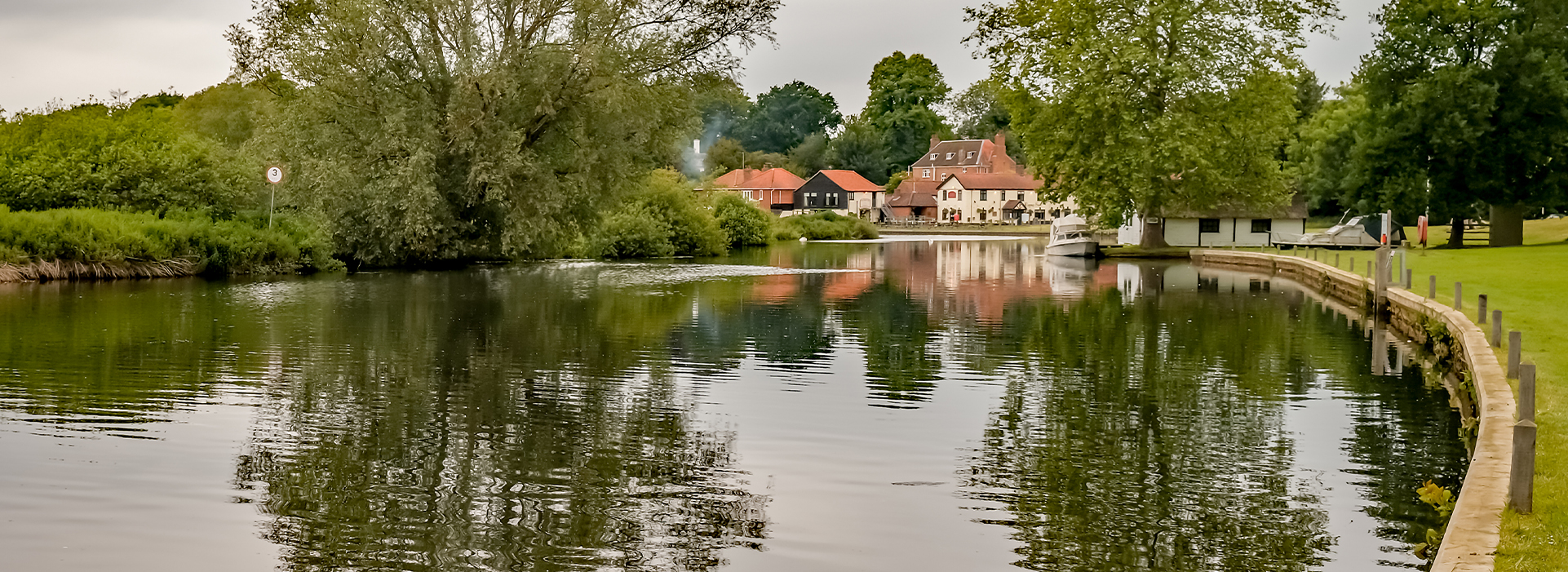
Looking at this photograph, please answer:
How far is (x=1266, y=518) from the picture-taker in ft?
32.8

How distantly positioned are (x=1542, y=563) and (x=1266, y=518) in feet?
8.37

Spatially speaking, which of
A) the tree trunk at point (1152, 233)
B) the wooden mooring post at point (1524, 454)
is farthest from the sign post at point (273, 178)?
the tree trunk at point (1152, 233)

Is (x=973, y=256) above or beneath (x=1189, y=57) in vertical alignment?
beneath

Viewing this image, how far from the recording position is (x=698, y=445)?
12.8 meters

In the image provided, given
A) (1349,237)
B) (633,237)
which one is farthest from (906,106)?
(633,237)

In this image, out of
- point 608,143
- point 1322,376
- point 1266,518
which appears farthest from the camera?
point 608,143

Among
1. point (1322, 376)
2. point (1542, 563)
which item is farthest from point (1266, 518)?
point (1322, 376)

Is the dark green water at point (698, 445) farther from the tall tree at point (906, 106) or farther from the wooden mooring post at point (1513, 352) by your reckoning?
the tall tree at point (906, 106)

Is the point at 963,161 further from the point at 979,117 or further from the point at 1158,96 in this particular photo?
the point at 1158,96

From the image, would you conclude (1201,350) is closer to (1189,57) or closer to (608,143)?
(608,143)

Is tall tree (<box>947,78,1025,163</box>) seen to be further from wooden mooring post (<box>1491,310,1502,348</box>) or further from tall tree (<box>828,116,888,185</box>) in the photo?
wooden mooring post (<box>1491,310,1502,348</box>)

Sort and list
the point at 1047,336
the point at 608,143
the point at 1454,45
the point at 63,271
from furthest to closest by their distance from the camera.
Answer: the point at 1454,45
the point at 608,143
the point at 63,271
the point at 1047,336

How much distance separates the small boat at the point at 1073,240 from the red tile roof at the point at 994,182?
6739cm

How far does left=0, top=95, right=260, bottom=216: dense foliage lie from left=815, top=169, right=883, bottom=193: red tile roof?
320 feet
